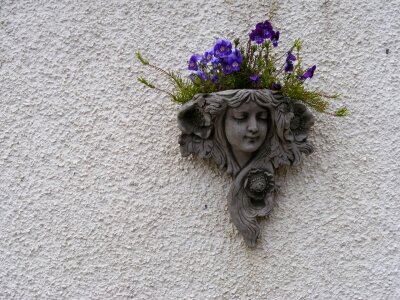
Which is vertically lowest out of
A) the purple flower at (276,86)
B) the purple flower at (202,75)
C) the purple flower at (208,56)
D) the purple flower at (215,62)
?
the purple flower at (276,86)

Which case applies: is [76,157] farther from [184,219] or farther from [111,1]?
[111,1]

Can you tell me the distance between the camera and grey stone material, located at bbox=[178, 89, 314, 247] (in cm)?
142

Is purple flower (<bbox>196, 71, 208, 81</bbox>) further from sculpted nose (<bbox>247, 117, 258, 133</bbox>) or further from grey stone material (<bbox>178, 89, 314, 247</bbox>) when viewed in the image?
sculpted nose (<bbox>247, 117, 258, 133</bbox>)

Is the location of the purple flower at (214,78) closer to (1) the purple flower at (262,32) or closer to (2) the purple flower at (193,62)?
(2) the purple flower at (193,62)

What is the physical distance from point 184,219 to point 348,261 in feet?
1.92

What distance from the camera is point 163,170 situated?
154cm

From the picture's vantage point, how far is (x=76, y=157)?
1549 mm

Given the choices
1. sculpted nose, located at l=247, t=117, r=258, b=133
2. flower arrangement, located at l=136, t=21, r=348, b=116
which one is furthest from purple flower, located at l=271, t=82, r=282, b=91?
sculpted nose, located at l=247, t=117, r=258, b=133

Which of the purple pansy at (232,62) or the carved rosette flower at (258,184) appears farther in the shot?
the carved rosette flower at (258,184)

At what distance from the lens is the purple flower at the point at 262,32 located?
137 cm

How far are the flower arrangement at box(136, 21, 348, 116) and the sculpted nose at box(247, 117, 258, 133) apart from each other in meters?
0.11

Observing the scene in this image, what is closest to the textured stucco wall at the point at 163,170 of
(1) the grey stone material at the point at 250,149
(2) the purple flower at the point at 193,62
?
(1) the grey stone material at the point at 250,149

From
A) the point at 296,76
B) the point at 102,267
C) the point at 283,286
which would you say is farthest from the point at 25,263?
the point at 296,76

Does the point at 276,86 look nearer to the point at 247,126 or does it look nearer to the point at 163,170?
the point at 247,126
